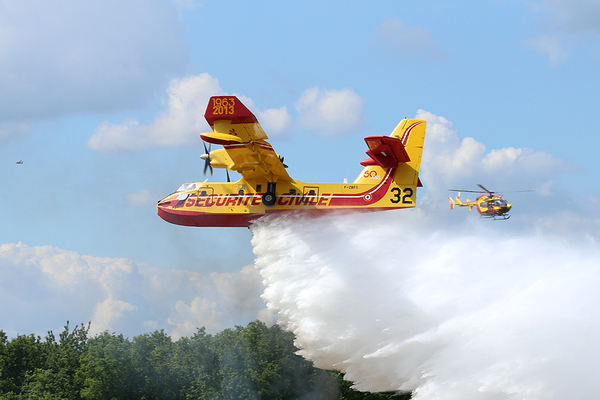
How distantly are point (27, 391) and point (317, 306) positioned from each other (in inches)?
1638

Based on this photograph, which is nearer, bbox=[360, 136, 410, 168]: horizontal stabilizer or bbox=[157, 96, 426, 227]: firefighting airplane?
bbox=[360, 136, 410, 168]: horizontal stabilizer

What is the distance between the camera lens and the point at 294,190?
22.3m

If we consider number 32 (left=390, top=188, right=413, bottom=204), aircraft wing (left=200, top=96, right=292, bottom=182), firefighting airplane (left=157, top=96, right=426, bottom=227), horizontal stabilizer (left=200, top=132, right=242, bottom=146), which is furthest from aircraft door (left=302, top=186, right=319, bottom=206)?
horizontal stabilizer (left=200, top=132, right=242, bottom=146)

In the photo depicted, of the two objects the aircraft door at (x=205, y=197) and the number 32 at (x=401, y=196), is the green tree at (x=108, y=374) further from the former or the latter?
the number 32 at (x=401, y=196)

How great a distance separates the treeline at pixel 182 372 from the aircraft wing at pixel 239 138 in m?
29.5

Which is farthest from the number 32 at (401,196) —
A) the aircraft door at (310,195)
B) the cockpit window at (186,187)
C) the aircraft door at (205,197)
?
the cockpit window at (186,187)

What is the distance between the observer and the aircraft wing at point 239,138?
1889cm

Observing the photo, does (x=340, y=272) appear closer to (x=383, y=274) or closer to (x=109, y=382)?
(x=383, y=274)

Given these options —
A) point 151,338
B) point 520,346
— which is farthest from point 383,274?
point 151,338

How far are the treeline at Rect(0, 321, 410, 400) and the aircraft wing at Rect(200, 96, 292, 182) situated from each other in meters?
Result: 29.5

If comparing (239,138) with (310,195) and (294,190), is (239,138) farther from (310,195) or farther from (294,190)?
(310,195)

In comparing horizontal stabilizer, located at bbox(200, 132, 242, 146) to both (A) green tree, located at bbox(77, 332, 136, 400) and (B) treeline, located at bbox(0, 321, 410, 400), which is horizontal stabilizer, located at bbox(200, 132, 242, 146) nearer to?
(B) treeline, located at bbox(0, 321, 410, 400)

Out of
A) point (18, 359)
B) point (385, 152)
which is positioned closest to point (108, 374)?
point (18, 359)

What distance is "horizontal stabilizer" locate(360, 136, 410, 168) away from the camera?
20328 mm
